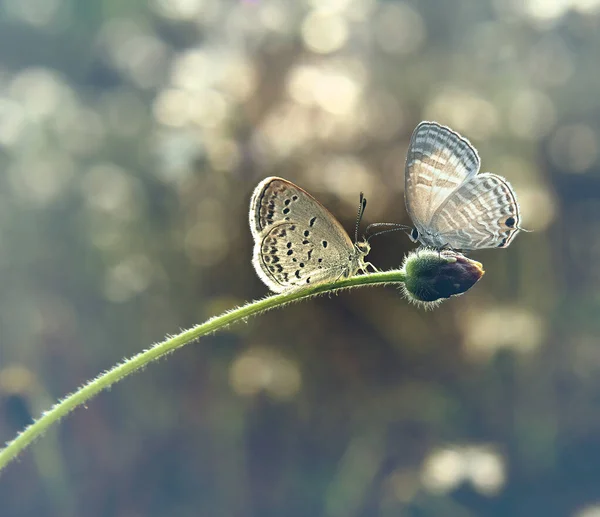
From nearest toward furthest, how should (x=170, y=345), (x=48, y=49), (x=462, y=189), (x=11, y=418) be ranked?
(x=170, y=345), (x=462, y=189), (x=11, y=418), (x=48, y=49)

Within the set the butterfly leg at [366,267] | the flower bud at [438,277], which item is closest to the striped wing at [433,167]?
the flower bud at [438,277]

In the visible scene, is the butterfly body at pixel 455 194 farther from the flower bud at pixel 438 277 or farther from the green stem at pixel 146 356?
the green stem at pixel 146 356

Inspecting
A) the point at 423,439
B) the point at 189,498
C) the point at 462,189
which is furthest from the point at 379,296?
the point at 462,189

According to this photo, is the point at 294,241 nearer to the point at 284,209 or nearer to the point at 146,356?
the point at 284,209

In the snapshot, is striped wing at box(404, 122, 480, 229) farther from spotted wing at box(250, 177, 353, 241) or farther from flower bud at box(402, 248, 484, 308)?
spotted wing at box(250, 177, 353, 241)

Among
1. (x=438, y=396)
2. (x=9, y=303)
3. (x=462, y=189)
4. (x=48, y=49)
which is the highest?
(x=48, y=49)

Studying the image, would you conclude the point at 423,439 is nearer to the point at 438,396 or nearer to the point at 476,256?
the point at 438,396

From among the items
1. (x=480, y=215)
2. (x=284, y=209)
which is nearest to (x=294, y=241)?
(x=284, y=209)

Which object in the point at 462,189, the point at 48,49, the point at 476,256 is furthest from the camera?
the point at 48,49
